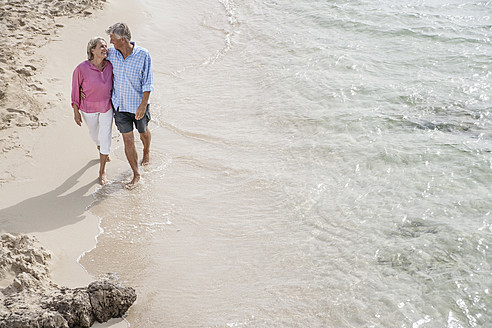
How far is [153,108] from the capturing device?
8.36 meters

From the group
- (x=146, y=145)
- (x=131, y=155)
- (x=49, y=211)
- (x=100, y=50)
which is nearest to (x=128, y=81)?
(x=100, y=50)

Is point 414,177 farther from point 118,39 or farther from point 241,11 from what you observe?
point 241,11

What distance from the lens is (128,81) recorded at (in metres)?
5.96

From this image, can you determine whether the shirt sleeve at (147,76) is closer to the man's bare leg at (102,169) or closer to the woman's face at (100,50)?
the woman's face at (100,50)

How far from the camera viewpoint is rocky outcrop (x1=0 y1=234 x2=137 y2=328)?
4051 millimetres

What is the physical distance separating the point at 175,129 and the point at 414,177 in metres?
3.30

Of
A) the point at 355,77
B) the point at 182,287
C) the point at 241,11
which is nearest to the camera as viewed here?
the point at 182,287

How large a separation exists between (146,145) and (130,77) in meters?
1.06

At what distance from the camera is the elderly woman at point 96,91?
587 centimetres

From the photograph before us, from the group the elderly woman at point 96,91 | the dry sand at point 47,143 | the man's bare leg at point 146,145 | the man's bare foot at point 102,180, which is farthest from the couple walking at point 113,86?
the dry sand at point 47,143

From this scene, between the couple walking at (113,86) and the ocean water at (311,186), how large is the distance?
74 cm

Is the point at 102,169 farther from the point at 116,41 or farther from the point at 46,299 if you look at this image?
the point at 46,299

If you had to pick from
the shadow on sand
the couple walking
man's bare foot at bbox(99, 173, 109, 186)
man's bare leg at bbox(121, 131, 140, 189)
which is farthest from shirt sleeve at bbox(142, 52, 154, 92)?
the shadow on sand

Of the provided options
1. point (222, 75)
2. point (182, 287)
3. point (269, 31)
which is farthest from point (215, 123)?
point (269, 31)
